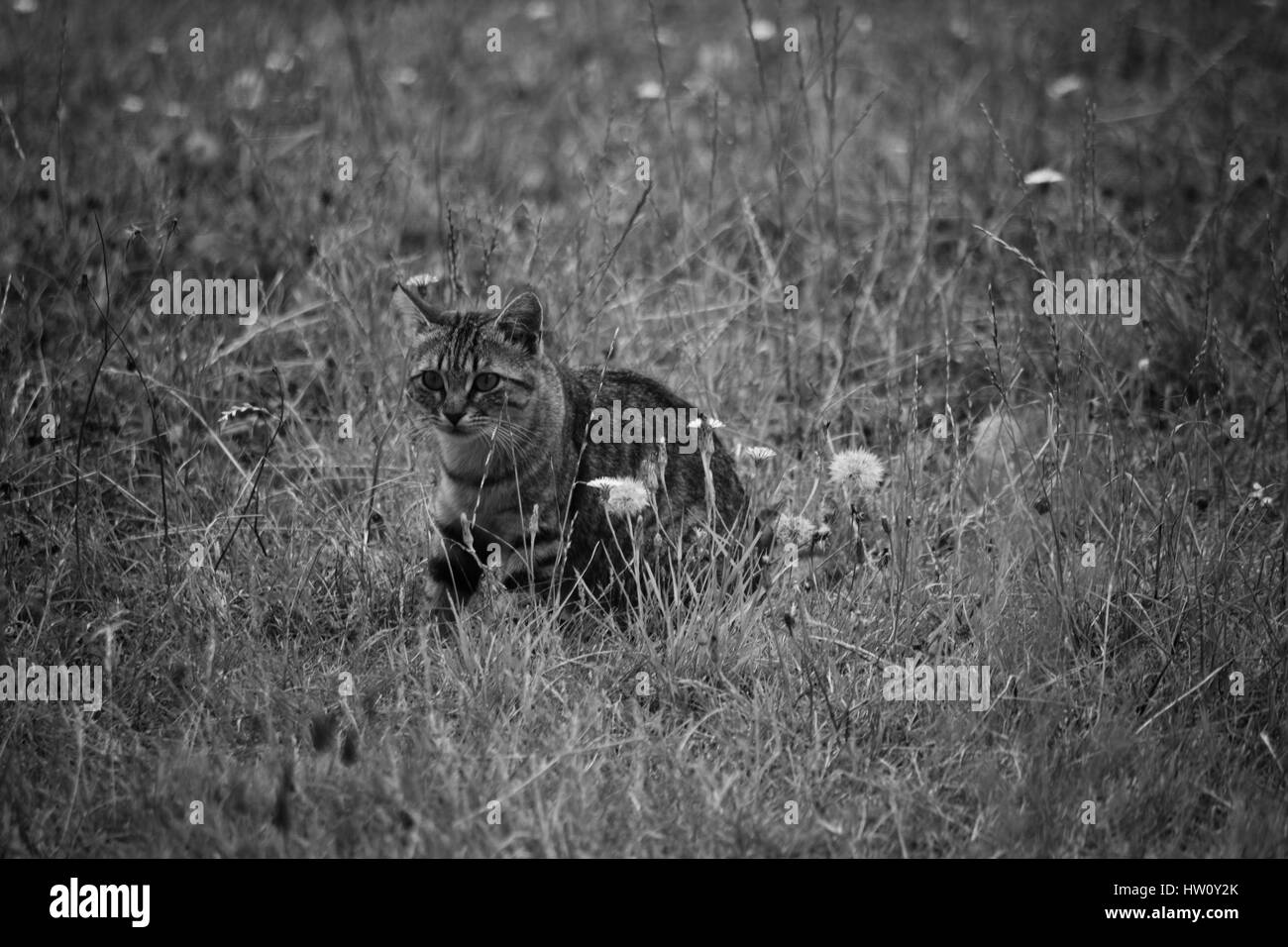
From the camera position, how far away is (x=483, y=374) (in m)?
3.90

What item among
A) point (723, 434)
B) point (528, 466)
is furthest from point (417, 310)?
point (723, 434)

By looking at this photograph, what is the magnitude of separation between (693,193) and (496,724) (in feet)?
11.7

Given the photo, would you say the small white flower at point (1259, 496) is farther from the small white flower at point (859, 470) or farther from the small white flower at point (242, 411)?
the small white flower at point (242, 411)

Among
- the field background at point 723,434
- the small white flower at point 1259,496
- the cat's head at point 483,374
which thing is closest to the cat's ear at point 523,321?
the cat's head at point 483,374

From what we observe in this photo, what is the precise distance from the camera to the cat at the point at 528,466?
12.5ft

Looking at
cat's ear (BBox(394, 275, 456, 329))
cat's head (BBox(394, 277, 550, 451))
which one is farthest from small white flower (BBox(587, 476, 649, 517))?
cat's ear (BBox(394, 275, 456, 329))

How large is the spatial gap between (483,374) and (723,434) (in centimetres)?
115

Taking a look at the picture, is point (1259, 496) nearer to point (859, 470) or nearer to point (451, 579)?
point (859, 470)

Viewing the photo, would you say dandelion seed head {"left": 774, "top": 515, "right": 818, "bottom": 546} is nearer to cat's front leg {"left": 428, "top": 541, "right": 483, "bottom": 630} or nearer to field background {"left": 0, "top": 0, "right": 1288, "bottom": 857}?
field background {"left": 0, "top": 0, "right": 1288, "bottom": 857}

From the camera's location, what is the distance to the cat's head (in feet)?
12.6

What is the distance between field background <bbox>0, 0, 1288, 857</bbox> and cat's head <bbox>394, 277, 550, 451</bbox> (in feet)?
1.48

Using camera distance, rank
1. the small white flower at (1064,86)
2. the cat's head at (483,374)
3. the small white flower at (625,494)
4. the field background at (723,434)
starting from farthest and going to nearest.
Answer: the small white flower at (1064,86)
the cat's head at (483,374)
the small white flower at (625,494)
the field background at (723,434)

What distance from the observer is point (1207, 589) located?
372cm
